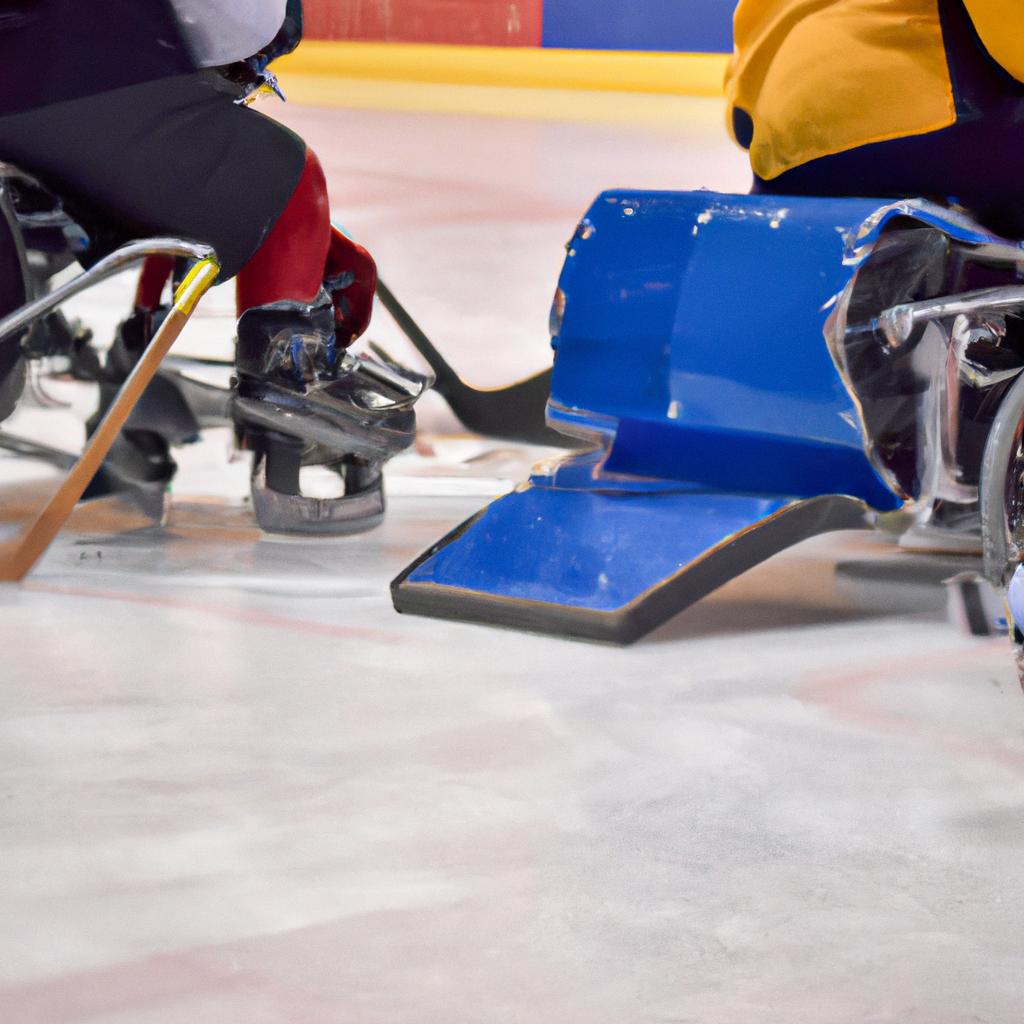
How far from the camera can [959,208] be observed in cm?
127

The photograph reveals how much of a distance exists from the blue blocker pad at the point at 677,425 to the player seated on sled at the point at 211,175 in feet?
0.97

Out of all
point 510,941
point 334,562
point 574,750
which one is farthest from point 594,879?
point 334,562

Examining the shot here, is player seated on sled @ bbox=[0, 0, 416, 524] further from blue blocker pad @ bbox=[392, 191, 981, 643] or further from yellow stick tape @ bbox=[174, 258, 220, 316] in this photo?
blue blocker pad @ bbox=[392, 191, 981, 643]

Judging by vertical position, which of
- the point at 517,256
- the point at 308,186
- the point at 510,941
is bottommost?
the point at 517,256

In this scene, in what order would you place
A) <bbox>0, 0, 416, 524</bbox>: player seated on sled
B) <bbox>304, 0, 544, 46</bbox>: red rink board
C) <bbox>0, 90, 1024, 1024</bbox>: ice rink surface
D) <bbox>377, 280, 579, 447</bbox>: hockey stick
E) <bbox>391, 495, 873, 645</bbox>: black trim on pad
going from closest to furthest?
<bbox>0, 90, 1024, 1024</bbox>: ice rink surface, <bbox>391, 495, 873, 645</bbox>: black trim on pad, <bbox>0, 0, 416, 524</bbox>: player seated on sled, <bbox>377, 280, 579, 447</bbox>: hockey stick, <bbox>304, 0, 544, 46</bbox>: red rink board

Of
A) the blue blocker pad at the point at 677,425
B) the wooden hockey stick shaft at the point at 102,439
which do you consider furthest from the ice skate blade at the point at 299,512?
the blue blocker pad at the point at 677,425

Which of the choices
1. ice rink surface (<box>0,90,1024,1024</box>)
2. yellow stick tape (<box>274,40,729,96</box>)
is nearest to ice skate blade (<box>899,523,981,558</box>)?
ice rink surface (<box>0,90,1024,1024</box>)

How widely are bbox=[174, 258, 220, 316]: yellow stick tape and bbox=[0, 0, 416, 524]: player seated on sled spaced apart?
35mm

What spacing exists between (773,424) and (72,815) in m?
0.69

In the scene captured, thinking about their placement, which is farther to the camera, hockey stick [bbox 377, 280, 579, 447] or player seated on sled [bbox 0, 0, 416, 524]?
hockey stick [bbox 377, 280, 579, 447]

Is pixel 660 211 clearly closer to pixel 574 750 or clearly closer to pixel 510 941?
pixel 574 750

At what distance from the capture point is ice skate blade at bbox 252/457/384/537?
4.99ft

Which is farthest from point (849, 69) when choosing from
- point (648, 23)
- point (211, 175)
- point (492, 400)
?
point (648, 23)

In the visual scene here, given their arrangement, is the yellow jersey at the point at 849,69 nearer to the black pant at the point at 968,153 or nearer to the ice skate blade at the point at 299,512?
the black pant at the point at 968,153
